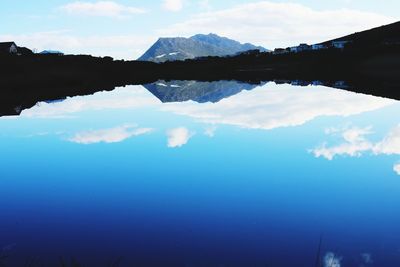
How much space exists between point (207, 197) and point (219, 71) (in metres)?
143

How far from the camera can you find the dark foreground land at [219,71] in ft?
211

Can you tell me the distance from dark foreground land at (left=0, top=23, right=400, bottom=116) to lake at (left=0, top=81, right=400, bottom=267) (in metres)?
21.1

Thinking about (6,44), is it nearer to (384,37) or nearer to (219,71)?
(219,71)

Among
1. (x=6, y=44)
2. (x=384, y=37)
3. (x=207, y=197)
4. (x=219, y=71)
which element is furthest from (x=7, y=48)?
(x=207, y=197)

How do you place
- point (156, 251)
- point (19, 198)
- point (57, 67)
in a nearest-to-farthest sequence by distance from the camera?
1. point (156, 251)
2. point (19, 198)
3. point (57, 67)

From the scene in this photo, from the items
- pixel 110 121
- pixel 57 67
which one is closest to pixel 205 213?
pixel 110 121

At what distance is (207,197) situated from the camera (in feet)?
46.8

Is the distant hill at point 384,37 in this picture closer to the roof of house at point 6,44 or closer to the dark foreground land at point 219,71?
the dark foreground land at point 219,71

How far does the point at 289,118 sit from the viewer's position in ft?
110

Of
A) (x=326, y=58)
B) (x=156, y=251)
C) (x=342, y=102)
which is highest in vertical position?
(x=326, y=58)

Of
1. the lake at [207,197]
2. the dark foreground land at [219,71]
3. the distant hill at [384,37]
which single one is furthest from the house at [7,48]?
the lake at [207,197]

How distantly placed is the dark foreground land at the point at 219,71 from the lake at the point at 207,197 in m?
21.1

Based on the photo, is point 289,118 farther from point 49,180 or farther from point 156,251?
point 156,251

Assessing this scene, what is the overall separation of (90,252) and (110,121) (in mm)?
27339
